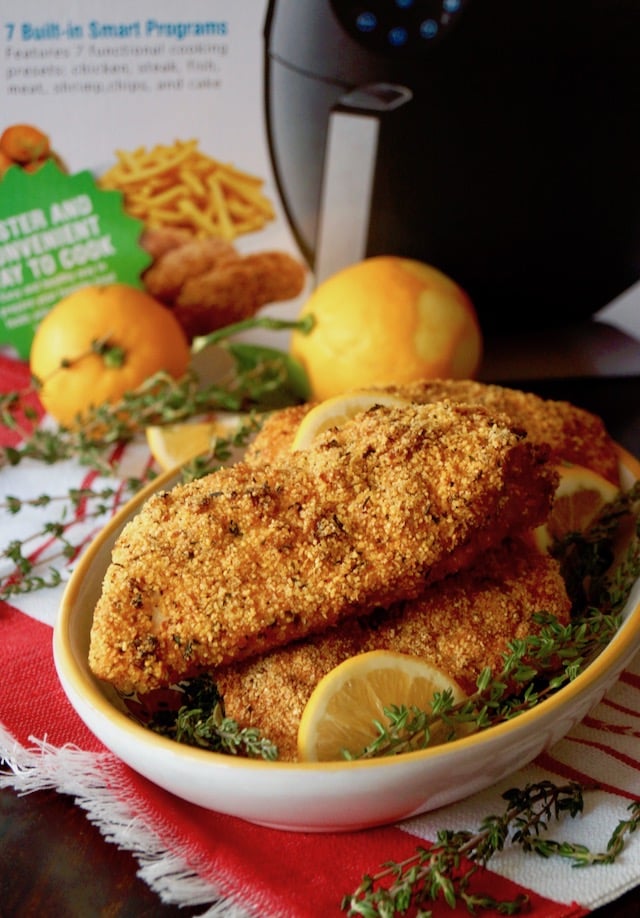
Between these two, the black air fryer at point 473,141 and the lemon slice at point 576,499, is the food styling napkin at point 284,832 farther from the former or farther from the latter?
the black air fryer at point 473,141

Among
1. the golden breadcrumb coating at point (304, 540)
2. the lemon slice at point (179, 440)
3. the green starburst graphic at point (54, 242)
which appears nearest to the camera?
the golden breadcrumb coating at point (304, 540)

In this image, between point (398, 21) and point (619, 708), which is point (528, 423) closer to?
point (619, 708)

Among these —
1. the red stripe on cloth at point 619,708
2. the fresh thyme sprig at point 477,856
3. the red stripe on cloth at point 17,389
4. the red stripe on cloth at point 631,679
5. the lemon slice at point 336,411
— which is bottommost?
the red stripe on cloth at point 17,389

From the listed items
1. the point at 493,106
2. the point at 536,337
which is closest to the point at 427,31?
the point at 493,106

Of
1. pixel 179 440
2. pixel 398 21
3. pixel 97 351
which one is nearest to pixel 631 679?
pixel 179 440

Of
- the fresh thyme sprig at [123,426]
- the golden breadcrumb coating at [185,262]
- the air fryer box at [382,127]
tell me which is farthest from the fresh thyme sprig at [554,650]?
the golden breadcrumb coating at [185,262]

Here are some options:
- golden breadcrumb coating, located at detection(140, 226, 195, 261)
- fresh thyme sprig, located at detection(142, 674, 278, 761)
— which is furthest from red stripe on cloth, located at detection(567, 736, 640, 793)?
golden breadcrumb coating, located at detection(140, 226, 195, 261)

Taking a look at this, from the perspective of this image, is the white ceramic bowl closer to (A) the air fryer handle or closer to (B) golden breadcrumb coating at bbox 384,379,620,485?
(B) golden breadcrumb coating at bbox 384,379,620,485
